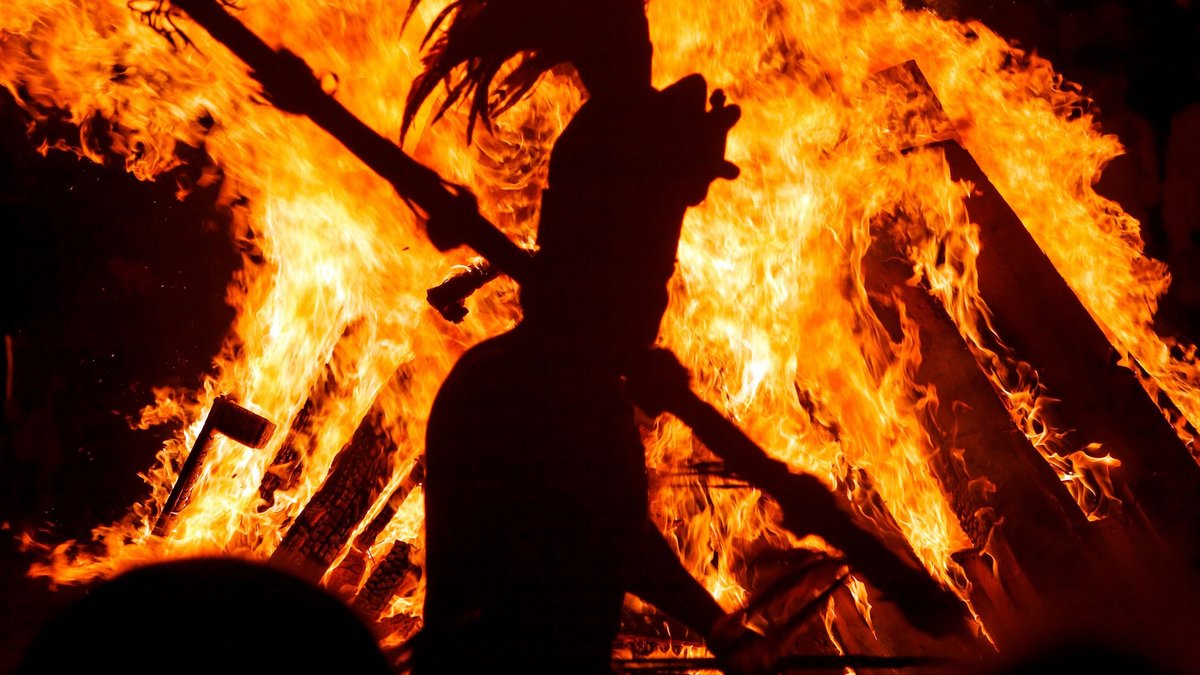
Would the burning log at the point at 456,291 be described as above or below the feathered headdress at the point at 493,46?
below

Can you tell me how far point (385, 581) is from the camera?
331 centimetres

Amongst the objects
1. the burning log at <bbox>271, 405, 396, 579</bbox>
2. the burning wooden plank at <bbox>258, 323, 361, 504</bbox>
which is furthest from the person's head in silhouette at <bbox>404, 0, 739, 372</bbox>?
the burning wooden plank at <bbox>258, 323, 361, 504</bbox>

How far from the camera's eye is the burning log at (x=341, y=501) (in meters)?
3.13

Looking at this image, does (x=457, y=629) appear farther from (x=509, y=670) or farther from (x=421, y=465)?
(x=421, y=465)

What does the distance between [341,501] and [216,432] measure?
2.29 ft

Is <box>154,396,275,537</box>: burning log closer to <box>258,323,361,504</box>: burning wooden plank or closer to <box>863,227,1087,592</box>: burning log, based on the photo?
<box>258,323,361,504</box>: burning wooden plank

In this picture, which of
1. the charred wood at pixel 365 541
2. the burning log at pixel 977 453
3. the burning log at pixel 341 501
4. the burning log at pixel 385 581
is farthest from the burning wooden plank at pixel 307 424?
the burning log at pixel 977 453

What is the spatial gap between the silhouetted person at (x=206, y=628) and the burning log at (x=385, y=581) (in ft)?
4.83

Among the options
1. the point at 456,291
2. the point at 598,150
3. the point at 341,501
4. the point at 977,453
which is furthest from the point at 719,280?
the point at 341,501

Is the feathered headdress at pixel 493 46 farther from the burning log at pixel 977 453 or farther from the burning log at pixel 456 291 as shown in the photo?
the burning log at pixel 977 453

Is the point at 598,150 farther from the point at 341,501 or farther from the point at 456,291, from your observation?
the point at 341,501

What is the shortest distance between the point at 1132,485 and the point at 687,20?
10.7ft

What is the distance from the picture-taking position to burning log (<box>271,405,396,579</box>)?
3.13 metres

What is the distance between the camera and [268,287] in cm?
371
